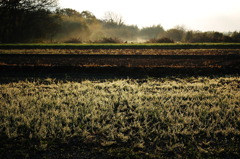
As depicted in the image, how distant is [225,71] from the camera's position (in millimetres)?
10516

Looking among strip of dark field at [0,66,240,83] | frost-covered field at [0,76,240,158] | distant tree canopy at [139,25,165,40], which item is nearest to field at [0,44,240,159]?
frost-covered field at [0,76,240,158]

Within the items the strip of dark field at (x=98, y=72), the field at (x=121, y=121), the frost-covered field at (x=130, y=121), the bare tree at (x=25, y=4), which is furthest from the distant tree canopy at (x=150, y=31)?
the frost-covered field at (x=130, y=121)

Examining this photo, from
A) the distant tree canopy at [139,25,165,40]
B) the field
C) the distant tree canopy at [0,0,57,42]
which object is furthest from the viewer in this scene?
the distant tree canopy at [139,25,165,40]

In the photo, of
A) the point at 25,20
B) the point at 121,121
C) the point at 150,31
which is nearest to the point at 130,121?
the point at 121,121

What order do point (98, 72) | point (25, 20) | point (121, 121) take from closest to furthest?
point (121, 121), point (98, 72), point (25, 20)

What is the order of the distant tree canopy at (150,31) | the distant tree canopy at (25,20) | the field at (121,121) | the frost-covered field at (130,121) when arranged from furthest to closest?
the distant tree canopy at (150,31)
the distant tree canopy at (25,20)
the frost-covered field at (130,121)
the field at (121,121)

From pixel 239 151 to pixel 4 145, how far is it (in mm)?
4744

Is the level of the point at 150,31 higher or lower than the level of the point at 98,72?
higher

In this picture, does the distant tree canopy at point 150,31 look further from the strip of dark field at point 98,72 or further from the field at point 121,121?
the field at point 121,121

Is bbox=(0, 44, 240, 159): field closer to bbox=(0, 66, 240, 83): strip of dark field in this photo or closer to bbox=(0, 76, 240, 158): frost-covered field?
bbox=(0, 76, 240, 158): frost-covered field

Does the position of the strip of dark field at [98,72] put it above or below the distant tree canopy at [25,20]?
below

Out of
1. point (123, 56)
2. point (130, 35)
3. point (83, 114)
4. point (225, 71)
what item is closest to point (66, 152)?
point (83, 114)

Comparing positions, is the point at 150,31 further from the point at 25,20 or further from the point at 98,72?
the point at 98,72

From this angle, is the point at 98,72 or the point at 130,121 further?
the point at 98,72
